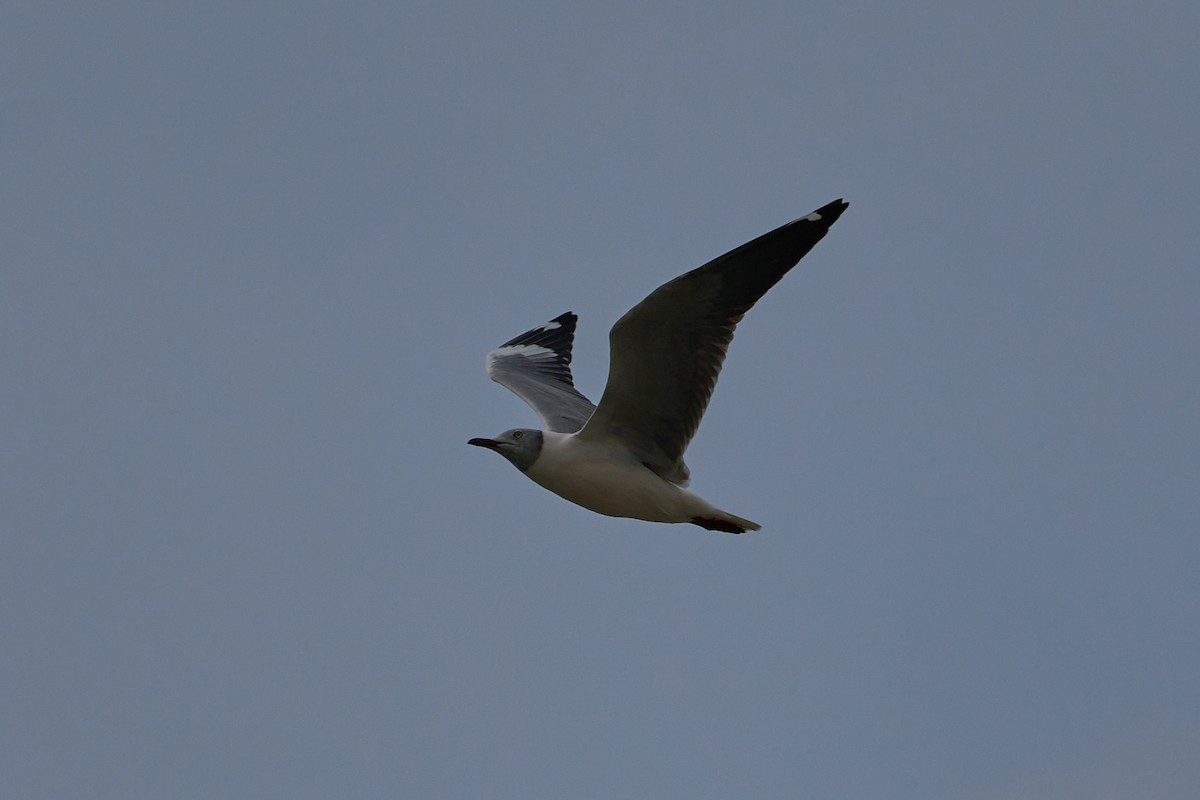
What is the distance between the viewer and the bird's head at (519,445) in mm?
11773

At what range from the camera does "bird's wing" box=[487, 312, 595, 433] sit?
13.7 m

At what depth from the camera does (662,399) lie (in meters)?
11.6

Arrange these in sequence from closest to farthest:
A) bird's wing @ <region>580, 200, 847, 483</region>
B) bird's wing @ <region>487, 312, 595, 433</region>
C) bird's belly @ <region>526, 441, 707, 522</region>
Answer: bird's wing @ <region>580, 200, 847, 483</region>
bird's belly @ <region>526, 441, 707, 522</region>
bird's wing @ <region>487, 312, 595, 433</region>

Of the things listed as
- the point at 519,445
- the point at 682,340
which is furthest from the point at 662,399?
the point at 519,445

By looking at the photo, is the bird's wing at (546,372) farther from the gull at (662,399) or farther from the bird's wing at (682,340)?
the bird's wing at (682,340)

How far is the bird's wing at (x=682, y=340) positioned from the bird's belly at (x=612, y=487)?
8.7 inches

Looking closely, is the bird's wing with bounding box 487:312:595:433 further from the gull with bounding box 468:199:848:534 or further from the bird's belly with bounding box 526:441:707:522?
the bird's belly with bounding box 526:441:707:522

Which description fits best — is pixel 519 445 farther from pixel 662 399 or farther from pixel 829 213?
pixel 829 213

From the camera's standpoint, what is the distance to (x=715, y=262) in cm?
1088

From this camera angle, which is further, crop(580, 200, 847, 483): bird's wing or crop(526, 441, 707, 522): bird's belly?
crop(526, 441, 707, 522): bird's belly

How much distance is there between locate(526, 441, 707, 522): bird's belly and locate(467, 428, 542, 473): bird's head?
7 cm

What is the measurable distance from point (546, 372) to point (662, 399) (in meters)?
3.83

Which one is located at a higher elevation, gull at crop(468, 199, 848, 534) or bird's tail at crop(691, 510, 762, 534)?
gull at crop(468, 199, 848, 534)

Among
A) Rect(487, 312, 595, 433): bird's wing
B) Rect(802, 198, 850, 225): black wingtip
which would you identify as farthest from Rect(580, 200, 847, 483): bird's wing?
Rect(487, 312, 595, 433): bird's wing
